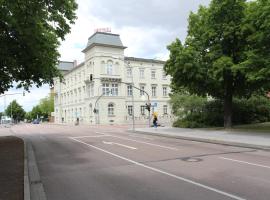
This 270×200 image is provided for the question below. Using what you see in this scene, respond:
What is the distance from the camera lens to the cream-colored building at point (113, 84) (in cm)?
6650

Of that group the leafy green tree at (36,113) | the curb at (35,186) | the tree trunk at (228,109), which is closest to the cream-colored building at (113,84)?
the tree trunk at (228,109)

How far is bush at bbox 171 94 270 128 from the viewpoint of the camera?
35.2 m

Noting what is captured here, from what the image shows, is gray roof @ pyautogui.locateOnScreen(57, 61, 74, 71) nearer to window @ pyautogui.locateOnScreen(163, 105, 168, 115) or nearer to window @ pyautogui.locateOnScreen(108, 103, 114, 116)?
window @ pyautogui.locateOnScreen(163, 105, 168, 115)

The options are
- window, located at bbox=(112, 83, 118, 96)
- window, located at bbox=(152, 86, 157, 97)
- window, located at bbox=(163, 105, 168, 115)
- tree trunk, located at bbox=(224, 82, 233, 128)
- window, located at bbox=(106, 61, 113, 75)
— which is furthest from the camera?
window, located at bbox=(163, 105, 168, 115)

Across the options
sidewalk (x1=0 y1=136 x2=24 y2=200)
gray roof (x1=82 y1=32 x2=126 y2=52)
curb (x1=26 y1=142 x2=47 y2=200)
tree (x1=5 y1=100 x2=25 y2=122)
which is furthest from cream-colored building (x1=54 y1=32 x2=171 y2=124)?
tree (x1=5 y1=100 x2=25 y2=122)

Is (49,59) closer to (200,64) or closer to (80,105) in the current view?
(200,64)

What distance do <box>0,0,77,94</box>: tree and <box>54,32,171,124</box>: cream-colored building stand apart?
37684 mm

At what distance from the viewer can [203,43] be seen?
29.0 meters

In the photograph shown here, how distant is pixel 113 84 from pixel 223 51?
42.2 m

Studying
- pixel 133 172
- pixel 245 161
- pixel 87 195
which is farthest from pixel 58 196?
pixel 245 161

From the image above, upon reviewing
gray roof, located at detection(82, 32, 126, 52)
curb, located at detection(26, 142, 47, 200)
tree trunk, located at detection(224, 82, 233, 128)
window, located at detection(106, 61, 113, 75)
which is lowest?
curb, located at detection(26, 142, 47, 200)

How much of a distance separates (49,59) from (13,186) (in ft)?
43.3

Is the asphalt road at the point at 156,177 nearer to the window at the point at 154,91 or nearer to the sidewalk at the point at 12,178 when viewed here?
the sidewalk at the point at 12,178

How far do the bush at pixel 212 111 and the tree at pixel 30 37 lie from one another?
671 inches
